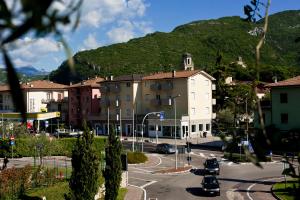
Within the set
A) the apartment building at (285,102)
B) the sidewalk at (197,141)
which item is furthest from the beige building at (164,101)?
the apartment building at (285,102)

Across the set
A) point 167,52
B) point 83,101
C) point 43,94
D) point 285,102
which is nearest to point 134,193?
point 285,102

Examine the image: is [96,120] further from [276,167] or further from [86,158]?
[86,158]

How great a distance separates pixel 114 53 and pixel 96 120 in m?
89.6

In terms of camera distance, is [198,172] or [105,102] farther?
[105,102]

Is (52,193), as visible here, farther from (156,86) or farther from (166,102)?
(156,86)

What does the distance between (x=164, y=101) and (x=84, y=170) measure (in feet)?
193

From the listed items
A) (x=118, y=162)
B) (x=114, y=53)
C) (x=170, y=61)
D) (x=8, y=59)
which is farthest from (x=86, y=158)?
(x=114, y=53)

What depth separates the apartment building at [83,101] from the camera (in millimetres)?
100562

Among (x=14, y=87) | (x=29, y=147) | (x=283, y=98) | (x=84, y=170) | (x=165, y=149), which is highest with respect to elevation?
(x=283, y=98)

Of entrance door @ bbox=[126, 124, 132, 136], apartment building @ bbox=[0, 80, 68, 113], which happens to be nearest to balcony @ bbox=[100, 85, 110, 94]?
entrance door @ bbox=[126, 124, 132, 136]

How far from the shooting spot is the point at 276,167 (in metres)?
51.3

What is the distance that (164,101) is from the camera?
282ft

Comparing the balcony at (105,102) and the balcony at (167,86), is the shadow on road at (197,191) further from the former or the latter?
the balcony at (105,102)

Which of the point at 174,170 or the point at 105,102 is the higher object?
the point at 105,102
